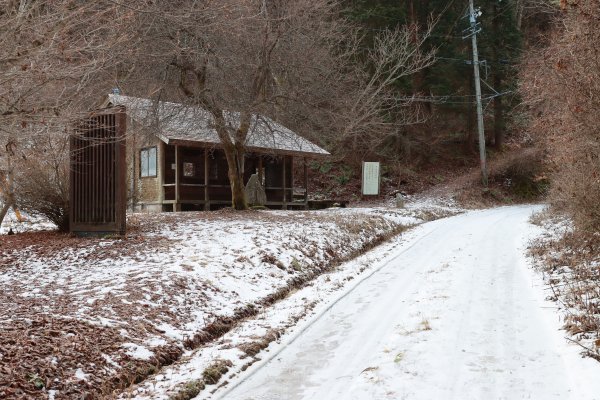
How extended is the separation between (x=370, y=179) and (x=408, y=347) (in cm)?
2275

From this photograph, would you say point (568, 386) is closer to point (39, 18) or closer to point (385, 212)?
point (39, 18)

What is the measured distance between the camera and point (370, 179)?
27750 millimetres

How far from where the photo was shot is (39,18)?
4.85 metres

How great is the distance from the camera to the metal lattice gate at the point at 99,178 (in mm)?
10969

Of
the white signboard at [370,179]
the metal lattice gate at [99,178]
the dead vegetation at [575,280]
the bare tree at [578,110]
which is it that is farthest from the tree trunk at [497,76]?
the metal lattice gate at [99,178]

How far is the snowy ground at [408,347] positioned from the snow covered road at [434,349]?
0.04ft

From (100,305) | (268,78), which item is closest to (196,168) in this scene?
(268,78)

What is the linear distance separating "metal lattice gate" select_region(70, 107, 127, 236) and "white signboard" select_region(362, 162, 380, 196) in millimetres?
18231

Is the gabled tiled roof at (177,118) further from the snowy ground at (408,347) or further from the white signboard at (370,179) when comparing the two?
the white signboard at (370,179)

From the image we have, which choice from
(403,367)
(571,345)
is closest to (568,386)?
(571,345)

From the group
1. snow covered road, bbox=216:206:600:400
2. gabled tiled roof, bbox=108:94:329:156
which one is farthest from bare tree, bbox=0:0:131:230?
gabled tiled roof, bbox=108:94:329:156

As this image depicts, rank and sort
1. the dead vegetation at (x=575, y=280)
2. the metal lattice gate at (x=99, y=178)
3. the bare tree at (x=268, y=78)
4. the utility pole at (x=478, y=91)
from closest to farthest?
the dead vegetation at (x=575, y=280) < the metal lattice gate at (x=99, y=178) < the bare tree at (x=268, y=78) < the utility pole at (x=478, y=91)

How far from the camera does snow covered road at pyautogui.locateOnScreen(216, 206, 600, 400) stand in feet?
14.4

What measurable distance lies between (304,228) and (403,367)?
7.97m
